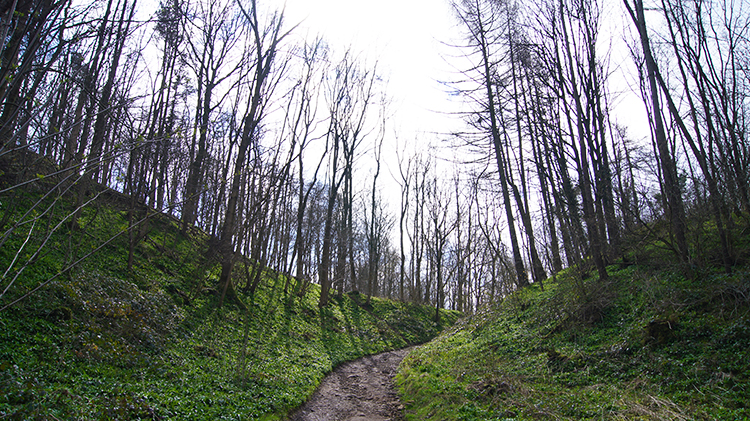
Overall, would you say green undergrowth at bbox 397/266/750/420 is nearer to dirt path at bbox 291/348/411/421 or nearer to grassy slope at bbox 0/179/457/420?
dirt path at bbox 291/348/411/421

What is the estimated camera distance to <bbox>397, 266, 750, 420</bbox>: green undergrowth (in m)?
4.27

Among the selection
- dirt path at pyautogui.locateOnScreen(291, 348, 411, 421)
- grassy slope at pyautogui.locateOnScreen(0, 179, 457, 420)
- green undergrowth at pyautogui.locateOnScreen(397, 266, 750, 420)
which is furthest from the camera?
dirt path at pyautogui.locateOnScreen(291, 348, 411, 421)

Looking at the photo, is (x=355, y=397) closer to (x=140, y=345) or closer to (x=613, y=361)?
(x=140, y=345)

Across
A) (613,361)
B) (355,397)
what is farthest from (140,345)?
(613,361)

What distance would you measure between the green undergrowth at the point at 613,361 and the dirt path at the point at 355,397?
399 millimetres

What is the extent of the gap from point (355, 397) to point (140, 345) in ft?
13.8

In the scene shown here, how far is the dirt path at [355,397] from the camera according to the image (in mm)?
6281

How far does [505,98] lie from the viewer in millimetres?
13938

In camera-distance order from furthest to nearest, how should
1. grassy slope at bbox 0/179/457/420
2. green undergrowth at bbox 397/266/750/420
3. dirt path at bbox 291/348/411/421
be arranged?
1. dirt path at bbox 291/348/411/421
2. green undergrowth at bbox 397/266/750/420
3. grassy slope at bbox 0/179/457/420

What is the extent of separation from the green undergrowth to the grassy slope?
309 cm

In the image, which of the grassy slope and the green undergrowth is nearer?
the grassy slope

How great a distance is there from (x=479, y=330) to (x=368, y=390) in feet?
13.8

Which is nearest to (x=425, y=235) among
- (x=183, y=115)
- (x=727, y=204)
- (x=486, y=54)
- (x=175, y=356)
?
(x=486, y=54)

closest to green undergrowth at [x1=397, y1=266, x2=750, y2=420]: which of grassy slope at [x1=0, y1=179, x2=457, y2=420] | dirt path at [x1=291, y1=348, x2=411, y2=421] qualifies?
dirt path at [x1=291, y1=348, x2=411, y2=421]
